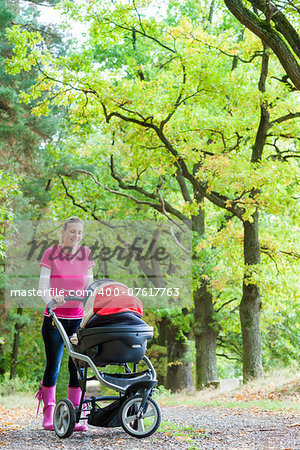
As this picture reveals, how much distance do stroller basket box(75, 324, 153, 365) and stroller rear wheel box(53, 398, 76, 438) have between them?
484mm

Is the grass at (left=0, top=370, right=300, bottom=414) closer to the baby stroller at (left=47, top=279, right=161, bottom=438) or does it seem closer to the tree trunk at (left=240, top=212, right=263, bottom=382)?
the tree trunk at (left=240, top=212, right=263, bottom=382)

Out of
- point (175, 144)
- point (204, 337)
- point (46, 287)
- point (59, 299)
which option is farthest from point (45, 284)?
point (204, 337)

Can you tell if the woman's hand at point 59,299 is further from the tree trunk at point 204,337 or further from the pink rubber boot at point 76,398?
the tree trunk at point 204,337

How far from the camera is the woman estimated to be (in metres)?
5.39

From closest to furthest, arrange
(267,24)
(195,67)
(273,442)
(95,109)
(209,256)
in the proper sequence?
(273,442)
(267,24)
(195,67)
(95,109)
(209,256)

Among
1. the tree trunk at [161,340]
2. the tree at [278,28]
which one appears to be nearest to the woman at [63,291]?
the tree at [278,28]

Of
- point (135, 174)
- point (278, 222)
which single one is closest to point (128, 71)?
point (135, 174)

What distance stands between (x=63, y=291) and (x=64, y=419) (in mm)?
1253

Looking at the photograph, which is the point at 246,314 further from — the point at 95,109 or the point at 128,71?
the point at 128,71

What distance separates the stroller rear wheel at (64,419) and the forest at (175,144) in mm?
2976

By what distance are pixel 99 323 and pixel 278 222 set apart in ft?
49.1

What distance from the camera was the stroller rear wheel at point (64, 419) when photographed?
4715 mm

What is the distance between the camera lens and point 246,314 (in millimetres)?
12859

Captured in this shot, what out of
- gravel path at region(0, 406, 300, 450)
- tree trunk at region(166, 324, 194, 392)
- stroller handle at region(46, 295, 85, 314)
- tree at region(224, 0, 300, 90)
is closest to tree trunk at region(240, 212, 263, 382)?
tree trunk at region(166, 324, 194, 392)
